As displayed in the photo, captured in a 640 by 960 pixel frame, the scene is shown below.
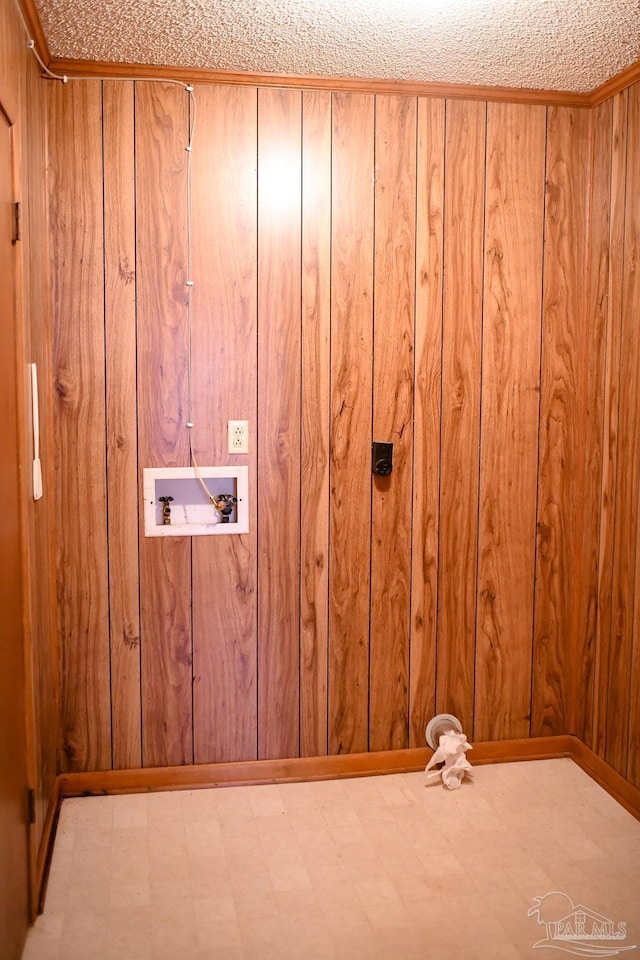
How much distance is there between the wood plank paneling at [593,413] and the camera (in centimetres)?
291

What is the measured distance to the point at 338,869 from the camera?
95.3 inches

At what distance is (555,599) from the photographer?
3.12 m

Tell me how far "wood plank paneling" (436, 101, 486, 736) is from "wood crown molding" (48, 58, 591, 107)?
5 centimetres

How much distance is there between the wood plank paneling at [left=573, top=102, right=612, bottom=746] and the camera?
115 inches

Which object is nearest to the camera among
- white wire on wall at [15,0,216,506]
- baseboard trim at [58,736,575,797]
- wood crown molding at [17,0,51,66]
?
wood crown molding at [17,0,51,66]

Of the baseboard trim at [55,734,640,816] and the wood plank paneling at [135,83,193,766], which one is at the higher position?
the wood plank paneling at [135,83,193,766]

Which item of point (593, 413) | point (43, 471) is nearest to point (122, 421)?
point (43, 471)

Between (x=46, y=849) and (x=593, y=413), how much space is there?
2240 millimetres

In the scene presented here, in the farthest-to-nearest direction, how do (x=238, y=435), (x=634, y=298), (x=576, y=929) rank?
(x=238, y=435)
(x=634, y=298)
(x=576, y=929)

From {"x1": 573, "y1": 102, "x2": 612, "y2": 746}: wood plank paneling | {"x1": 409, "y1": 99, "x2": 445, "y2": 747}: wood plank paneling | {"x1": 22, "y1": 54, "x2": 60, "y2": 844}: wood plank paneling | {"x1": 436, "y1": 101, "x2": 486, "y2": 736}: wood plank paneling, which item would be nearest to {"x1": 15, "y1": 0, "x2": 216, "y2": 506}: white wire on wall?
{"x1": 22, "y1": 54, "x2": 60, "y2": 844}: wood plank paneling

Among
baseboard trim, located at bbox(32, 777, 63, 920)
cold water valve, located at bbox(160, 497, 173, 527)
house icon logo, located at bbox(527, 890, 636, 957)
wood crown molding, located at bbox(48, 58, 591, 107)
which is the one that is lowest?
house icon logo, located at bbox(527, 890, 636, 957)

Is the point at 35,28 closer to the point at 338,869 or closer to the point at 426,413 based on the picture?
the point at 426,413

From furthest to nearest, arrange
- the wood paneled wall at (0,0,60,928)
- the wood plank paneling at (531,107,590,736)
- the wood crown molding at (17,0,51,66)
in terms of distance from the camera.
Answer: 1. the wood plank paneling at (531,107,590,736)
2. the wood crown molding at (17,0,51,66)
3. the wood paneled wall at (0,0,60,928)

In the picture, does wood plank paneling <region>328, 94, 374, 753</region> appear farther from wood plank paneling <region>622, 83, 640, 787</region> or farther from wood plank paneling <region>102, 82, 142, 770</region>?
wood plank paneling <region>622, 83, 640, 787</region>
